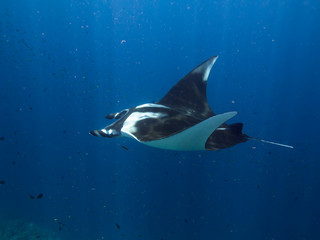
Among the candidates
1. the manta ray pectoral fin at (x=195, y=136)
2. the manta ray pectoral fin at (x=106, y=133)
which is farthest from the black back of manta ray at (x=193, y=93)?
the manta ray pectoral fin at (x=106, y=133)

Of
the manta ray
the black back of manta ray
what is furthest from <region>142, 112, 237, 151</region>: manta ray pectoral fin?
the black back of manta ray

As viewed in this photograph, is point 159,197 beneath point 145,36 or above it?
Result: beneath

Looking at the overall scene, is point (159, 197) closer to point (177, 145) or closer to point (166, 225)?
point (166, 225)

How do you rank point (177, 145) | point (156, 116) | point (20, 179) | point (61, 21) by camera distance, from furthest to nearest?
1. point (20, 179)
2. point (61, 21)
3. point (156, 116)
4. point (177, 145)

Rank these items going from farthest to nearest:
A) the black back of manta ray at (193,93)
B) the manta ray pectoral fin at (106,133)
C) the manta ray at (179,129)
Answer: the black back of manta ray at (193,93) < the manta ray pectoral fin at (106,133) < the manta ray at (179,129)

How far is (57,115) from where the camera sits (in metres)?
19.4

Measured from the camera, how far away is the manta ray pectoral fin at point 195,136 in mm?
1999

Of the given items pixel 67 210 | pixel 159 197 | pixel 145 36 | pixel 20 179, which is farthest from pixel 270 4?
pixel 20 179

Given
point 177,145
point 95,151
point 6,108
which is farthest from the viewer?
point 6,108

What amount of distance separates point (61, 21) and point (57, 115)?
788 centimetres

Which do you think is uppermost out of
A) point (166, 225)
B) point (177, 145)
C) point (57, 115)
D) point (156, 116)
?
point (156, 116)

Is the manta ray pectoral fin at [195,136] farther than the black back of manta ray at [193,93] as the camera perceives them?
No

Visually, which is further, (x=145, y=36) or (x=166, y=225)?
(x=145, y=36)

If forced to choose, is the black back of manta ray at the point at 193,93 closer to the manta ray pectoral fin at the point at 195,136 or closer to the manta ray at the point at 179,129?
the manta ray at the point at 179,129
